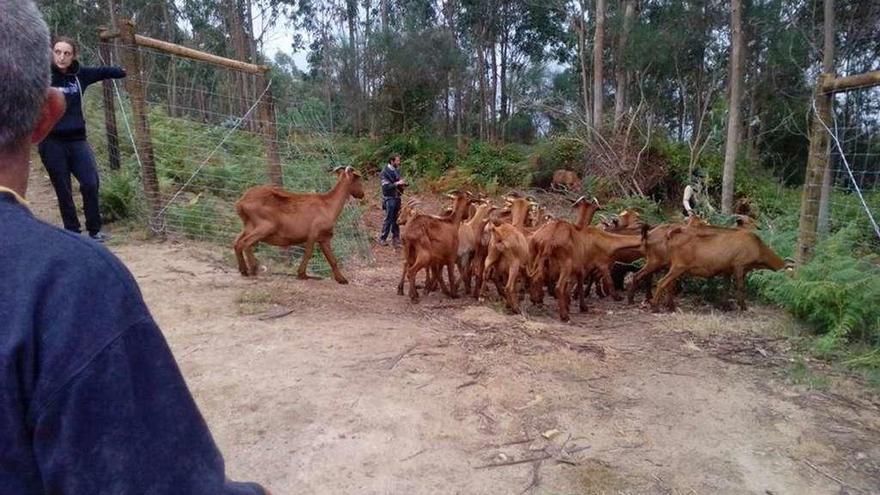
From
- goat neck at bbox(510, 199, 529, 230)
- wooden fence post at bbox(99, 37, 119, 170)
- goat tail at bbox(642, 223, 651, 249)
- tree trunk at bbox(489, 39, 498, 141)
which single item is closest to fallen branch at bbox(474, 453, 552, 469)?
goat tail at bbox(642, 223, 651, 249)

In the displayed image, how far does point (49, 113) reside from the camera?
1248 millimetres

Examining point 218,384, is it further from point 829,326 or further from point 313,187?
point 313,187

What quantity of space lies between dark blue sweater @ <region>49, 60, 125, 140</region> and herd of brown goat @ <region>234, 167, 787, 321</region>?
6.27 feet

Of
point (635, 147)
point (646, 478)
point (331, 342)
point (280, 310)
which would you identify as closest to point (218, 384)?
point (331, 342)

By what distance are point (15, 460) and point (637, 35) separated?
2551 cm

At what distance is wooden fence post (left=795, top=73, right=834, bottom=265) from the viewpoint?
287 inches

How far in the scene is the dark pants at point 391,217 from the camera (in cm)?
1459

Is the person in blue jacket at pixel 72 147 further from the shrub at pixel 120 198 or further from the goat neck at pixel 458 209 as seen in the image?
the goat neck at pixel 458 209

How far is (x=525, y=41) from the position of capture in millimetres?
33188

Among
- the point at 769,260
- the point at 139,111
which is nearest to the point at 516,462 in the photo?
the point at 769,260

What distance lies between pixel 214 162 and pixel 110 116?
166cm

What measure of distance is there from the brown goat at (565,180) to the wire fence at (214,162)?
10287 mm

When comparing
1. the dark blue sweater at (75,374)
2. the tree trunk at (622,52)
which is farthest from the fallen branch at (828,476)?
→ the tree trunk at (622,52)

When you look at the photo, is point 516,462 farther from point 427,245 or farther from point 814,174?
point 814,174
